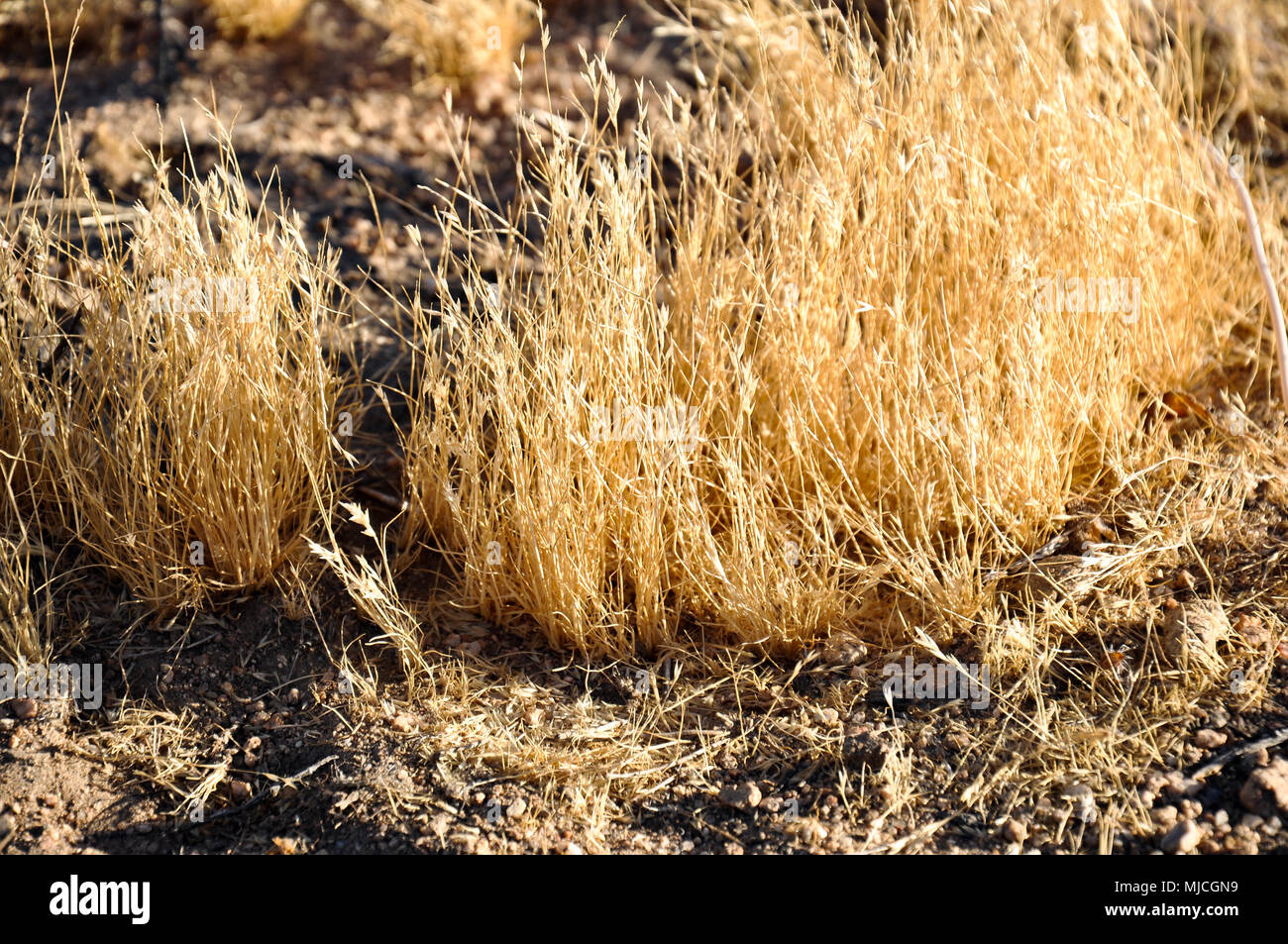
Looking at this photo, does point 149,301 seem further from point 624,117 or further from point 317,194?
point 624,117

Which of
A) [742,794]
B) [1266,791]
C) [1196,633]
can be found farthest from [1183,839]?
[742,794]

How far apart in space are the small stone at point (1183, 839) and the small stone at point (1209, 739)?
18 centimetres

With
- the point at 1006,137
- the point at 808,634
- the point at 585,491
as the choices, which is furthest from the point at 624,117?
the point at 808,634

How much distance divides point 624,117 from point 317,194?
3.21ft

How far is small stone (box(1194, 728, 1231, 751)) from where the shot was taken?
6.29 ft

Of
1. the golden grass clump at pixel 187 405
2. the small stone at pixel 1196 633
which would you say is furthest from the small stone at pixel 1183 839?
the golden grass clump at pixel 187 405

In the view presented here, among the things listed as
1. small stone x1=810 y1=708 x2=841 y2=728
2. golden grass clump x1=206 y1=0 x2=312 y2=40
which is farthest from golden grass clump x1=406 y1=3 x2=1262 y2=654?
golden grass clump x1=206 y1=0 x2=312 y2=40

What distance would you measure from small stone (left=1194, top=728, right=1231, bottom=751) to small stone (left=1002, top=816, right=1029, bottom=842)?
37 cm

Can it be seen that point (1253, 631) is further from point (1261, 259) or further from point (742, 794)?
point (742, 794)

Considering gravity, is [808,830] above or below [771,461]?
below

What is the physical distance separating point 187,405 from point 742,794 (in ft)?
4.47

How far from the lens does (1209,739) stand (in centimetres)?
192

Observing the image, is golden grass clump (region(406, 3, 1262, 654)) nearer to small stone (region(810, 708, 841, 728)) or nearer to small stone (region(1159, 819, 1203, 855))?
small stone (region(810, 708, 841, 728))

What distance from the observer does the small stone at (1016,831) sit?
181 cm
